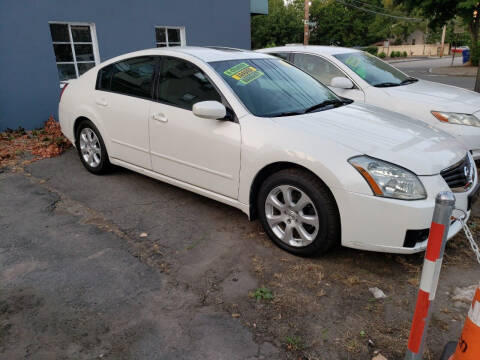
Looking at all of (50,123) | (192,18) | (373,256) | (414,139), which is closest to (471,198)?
(414,139)

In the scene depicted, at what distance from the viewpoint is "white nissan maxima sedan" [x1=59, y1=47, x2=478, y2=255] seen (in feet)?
9.30

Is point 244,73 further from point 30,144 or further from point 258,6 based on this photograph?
point 258,6

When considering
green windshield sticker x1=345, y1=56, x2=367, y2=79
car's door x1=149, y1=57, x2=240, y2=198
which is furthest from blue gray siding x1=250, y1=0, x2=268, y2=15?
car's door x1=149, y1=57, x2=240, y2=198

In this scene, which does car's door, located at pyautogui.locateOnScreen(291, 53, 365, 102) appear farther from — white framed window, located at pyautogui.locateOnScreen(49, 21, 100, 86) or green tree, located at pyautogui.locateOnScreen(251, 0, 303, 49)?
green tree, located at pyautogui.locateOnScreen(251, 0, 303, 49)

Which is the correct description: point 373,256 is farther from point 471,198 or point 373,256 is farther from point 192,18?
point 192,18

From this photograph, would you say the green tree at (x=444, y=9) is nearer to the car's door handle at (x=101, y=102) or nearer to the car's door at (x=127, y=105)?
the car's door at (x=127, y=105)

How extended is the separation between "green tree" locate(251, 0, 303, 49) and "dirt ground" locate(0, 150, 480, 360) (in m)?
41.7

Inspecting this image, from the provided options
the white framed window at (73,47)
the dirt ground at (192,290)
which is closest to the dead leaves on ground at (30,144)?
the white framed window at (73,47)

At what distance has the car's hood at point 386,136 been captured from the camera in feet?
9.62

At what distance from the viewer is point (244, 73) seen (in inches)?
151

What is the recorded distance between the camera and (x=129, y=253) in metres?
3.38

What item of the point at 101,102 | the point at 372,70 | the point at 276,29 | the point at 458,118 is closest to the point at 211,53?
the point at 101,102

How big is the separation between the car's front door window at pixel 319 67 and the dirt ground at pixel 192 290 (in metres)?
2.71

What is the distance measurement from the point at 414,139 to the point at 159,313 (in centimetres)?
237
